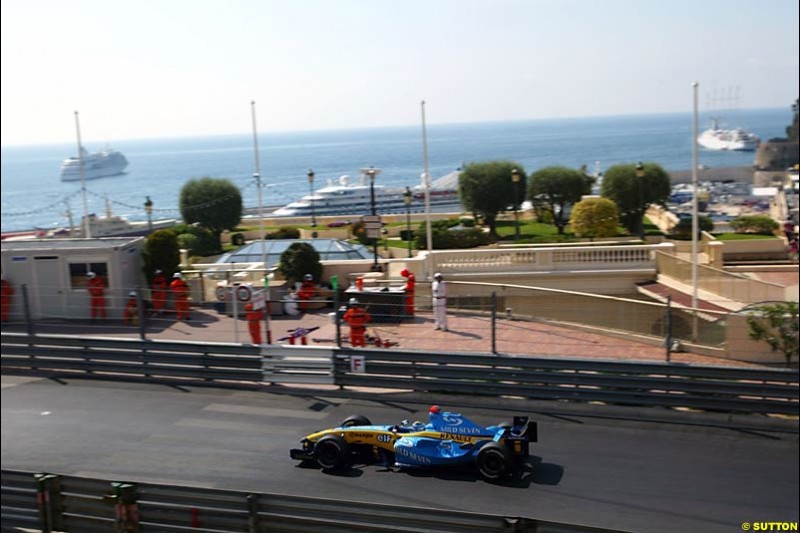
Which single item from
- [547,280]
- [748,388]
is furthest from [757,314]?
[547,280]

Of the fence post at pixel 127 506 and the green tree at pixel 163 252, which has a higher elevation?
the green tree at pixel 163 252

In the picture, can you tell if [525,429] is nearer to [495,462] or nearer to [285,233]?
[495,462]

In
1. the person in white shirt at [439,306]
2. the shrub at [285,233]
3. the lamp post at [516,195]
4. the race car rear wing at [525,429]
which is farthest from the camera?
the person in white shirt at [439,306]

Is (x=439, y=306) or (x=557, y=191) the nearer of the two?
(x=557, y=191)

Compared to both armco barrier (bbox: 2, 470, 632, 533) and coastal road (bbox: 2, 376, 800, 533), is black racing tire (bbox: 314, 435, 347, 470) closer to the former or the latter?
coastal road (bbox: 2, 376, 800, 533)

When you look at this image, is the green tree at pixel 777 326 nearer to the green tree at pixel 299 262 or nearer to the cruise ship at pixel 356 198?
the cruise ship at pixel 356 198

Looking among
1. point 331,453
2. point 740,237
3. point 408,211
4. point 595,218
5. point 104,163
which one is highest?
point 104,163

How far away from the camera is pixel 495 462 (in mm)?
6742

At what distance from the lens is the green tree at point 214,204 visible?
1103 cm

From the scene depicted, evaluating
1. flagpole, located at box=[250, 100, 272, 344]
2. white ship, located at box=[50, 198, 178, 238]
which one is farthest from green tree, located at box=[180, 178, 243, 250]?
white ship, located at box=[50, 198, 178, 238]

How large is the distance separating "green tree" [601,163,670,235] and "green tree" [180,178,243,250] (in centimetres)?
562

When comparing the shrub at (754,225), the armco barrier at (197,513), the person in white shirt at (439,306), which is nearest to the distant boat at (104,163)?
the person in white shirt at (439,306)

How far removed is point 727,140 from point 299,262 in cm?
15067

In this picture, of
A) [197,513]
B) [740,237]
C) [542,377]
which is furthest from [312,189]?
[740,237]
